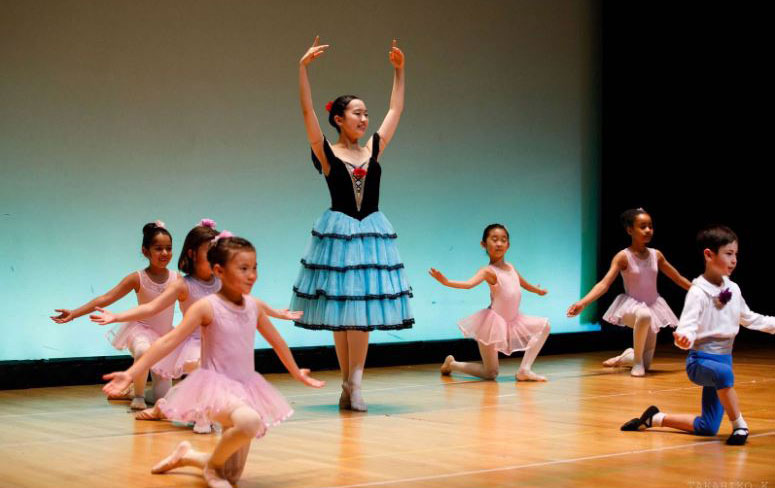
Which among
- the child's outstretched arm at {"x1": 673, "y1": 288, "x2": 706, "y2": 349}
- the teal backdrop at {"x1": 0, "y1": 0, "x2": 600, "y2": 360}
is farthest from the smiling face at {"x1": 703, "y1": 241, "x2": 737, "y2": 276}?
the teal backdrop at {"x1": 0, "y1": 0, "x2": 600, "y2": 360}

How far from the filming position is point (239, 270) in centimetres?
342

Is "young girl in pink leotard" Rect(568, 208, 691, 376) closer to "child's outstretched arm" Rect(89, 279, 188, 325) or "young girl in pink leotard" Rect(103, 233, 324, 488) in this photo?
"child's outstretched arm" Rect(89, 279, 188, 325)

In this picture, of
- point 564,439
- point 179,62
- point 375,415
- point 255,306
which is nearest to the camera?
point 255,306

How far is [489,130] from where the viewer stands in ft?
27.7

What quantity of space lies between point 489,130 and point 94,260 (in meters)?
3.39

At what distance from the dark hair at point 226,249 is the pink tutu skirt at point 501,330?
126 inches

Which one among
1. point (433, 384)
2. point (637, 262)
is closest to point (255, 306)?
point (433, 384)

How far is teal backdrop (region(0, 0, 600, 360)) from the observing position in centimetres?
629

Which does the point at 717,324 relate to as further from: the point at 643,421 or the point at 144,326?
the point at 144,326

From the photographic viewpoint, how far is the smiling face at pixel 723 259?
164 inches

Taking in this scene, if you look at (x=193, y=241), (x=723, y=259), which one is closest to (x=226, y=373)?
(x=193, y=241)

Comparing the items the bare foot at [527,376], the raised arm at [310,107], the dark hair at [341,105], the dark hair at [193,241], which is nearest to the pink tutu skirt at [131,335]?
the dark hair at [193,241]

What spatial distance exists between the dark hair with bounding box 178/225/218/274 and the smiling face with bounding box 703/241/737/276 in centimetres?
206

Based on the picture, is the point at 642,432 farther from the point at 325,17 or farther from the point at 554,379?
the point at 325,17
